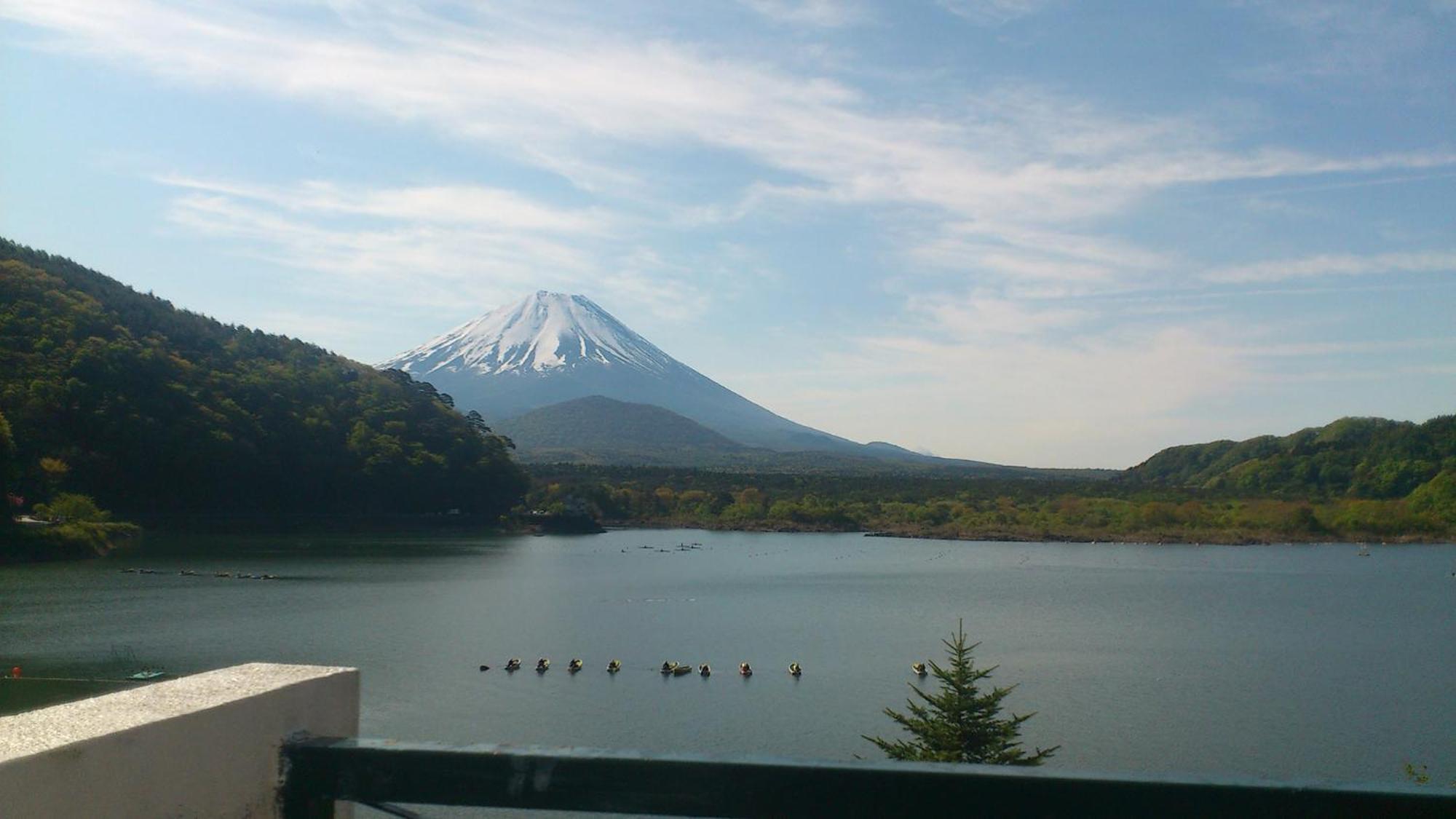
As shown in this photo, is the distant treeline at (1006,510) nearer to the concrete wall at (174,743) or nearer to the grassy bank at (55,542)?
the grassy bank at (55,542)

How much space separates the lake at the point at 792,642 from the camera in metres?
12.9

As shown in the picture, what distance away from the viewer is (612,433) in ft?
357

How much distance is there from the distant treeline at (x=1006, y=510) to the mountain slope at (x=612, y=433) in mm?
34138

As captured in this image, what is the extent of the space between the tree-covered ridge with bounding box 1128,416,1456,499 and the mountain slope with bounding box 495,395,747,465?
44057 millimetres

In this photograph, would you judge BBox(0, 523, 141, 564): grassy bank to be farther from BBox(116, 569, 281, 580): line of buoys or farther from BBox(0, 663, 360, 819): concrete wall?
BBox(0, 663, 360, 819): concrete wall

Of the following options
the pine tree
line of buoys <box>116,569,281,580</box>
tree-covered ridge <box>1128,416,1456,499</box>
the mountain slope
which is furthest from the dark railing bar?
the mountain slope

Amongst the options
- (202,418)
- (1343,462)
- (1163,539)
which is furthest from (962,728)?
(1343,462)

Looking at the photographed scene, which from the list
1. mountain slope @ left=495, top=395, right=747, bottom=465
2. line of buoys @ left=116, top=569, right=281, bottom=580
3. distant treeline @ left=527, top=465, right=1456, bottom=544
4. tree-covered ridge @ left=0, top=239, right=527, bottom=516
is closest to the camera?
line of buoys @ left=116, top=569, right=281, bottom=580

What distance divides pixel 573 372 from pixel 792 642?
393 ft

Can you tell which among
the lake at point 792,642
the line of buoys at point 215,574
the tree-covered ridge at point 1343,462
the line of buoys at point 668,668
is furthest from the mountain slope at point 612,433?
the line of buoys at point 668,668

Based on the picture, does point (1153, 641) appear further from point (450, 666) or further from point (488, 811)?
point (488, 811)

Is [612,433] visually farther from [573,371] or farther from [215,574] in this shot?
[215,574]

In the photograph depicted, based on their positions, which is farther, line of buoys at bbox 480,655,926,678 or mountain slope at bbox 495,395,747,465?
mountain slope at bbox 495,395,747,465

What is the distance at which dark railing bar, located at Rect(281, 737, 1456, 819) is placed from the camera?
1069 millimetres
